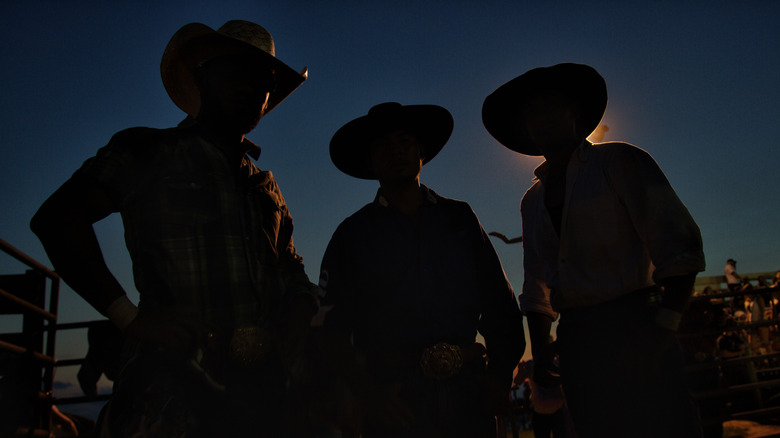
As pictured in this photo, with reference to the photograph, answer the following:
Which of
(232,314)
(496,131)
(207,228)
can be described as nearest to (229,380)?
(232,314)

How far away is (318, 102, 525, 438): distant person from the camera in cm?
232

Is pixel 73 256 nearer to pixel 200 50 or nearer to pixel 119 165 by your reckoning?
pixel 119 165

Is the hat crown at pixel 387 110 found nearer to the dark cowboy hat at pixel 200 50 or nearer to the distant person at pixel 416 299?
the distant person at pixel 416 299

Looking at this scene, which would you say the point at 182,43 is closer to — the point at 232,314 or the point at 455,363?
the point at 232,314

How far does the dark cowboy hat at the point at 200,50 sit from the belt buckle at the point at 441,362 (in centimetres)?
173

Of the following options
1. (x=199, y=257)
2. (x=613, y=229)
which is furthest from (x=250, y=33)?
(x=613, y=229)

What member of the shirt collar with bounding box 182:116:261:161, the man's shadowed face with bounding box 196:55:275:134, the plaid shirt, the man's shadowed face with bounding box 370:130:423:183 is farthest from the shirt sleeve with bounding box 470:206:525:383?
the man's shadowed face with bounding box 196:55:275:134

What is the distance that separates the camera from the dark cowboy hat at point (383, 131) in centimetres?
289

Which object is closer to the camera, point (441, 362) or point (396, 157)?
point (441, 362)

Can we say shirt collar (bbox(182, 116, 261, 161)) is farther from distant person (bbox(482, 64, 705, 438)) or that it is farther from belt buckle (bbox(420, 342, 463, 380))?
distant person (bbox(482, 64, 705, 438))

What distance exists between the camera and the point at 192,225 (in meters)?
2.01

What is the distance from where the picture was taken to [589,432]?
7.54 ft

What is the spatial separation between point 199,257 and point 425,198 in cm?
143

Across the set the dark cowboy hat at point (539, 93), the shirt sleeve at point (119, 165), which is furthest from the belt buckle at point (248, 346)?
the dark cowboy hat at point (539, 93)
